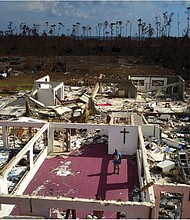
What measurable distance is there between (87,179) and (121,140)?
314 cm

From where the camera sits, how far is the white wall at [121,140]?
14.7m

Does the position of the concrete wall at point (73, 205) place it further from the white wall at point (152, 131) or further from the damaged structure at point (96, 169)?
the white wall at point (152, 131)

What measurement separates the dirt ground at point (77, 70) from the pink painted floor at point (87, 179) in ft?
66.7

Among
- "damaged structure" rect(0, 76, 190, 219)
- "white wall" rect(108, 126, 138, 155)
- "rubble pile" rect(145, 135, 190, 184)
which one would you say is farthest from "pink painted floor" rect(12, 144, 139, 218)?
"rubble pile" rect(145, 135, 190, 184)

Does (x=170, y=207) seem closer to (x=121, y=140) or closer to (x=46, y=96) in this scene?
(x=121, y=140)

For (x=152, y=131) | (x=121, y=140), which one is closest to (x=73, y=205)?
(x=121, y=140)

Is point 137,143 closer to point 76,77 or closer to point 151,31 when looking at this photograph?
point 76,77

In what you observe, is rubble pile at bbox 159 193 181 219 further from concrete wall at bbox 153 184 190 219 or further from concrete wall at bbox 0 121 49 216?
concrete wall at bbox 0 121 49 216

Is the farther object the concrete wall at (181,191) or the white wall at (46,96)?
the white wall at (46,96)

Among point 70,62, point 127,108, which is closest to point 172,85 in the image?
point 127,108

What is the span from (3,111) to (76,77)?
18960 mm

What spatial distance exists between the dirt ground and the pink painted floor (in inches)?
800

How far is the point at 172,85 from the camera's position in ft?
102

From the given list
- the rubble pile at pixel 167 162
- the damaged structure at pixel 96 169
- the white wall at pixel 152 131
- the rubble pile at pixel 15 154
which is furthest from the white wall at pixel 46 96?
the rubble pile at pixel 167 162
